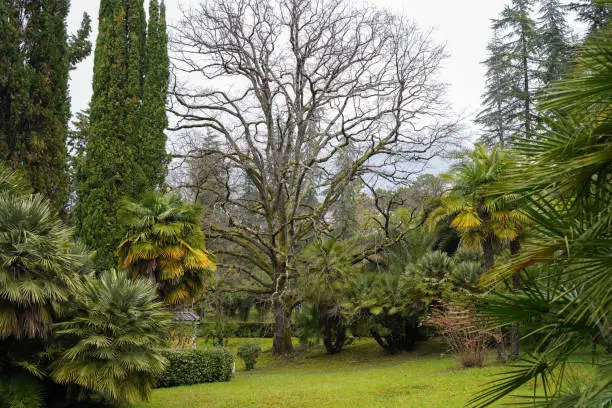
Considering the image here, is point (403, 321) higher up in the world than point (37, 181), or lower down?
lower down

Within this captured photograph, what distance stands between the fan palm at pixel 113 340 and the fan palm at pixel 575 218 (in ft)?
25.1

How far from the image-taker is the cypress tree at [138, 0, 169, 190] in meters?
19.9

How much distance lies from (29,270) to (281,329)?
15.1 metres

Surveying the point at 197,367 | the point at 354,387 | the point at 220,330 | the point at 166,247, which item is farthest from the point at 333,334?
the point at 166,247

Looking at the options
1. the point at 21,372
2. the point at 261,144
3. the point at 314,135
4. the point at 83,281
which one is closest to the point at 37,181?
the point at 83,281

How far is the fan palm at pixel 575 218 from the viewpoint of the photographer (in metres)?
2.69

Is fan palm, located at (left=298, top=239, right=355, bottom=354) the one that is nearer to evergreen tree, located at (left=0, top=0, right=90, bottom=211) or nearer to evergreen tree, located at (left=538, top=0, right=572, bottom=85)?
evergreen tree, located at (left=0, top=0, right=90, bottom=211)

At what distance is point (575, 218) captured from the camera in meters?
3.09

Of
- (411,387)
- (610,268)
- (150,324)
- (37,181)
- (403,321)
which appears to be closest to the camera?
(610,268)

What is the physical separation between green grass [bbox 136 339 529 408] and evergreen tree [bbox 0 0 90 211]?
7603 mm

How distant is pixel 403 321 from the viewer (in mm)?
20250

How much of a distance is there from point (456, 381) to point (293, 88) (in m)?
14.9

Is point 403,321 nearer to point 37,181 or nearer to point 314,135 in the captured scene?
point 314,135

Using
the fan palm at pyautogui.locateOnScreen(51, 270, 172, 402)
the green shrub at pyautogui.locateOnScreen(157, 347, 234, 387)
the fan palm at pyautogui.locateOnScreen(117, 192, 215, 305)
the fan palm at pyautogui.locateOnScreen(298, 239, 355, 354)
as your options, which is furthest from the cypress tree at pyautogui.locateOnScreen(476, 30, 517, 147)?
the fan palm at pyautogui.locateOnScreen(51, 270, 172, 402)
